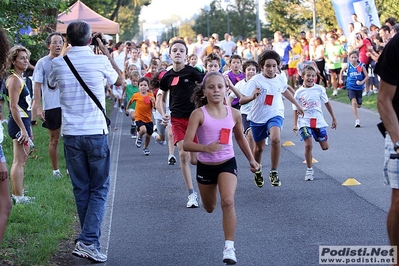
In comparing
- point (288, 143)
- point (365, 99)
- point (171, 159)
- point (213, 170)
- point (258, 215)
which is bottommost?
point (365, 99)

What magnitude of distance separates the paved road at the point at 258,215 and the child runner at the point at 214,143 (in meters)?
0.60

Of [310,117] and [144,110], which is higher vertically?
[310,117]

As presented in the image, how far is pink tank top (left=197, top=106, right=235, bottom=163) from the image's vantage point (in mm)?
6957

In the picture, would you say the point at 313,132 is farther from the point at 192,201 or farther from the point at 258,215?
the point at 258,215

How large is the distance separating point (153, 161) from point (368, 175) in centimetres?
419

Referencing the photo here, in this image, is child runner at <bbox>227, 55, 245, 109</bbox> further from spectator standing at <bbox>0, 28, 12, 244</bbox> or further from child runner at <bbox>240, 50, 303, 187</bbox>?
spectator standing at <bbox>0, 28, 12, 244</bbox>

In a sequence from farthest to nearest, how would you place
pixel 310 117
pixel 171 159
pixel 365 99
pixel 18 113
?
pixel 365 99 → pixel 171 159 → pixel 310 117 → pixel 18 113

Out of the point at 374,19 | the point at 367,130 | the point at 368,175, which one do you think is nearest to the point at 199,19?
the point at 374,19

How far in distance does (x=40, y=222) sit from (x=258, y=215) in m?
2.34

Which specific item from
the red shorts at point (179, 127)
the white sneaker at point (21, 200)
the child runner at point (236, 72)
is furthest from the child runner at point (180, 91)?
the child runner at point (236, 72)

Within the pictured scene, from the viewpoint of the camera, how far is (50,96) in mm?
10641

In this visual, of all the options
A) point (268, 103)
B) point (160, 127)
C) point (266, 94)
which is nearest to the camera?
point (268, 103)

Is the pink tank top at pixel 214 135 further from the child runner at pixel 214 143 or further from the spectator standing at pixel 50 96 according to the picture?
the spectator standing at pixel 50 96

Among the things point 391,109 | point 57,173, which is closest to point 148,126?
point 57,173
